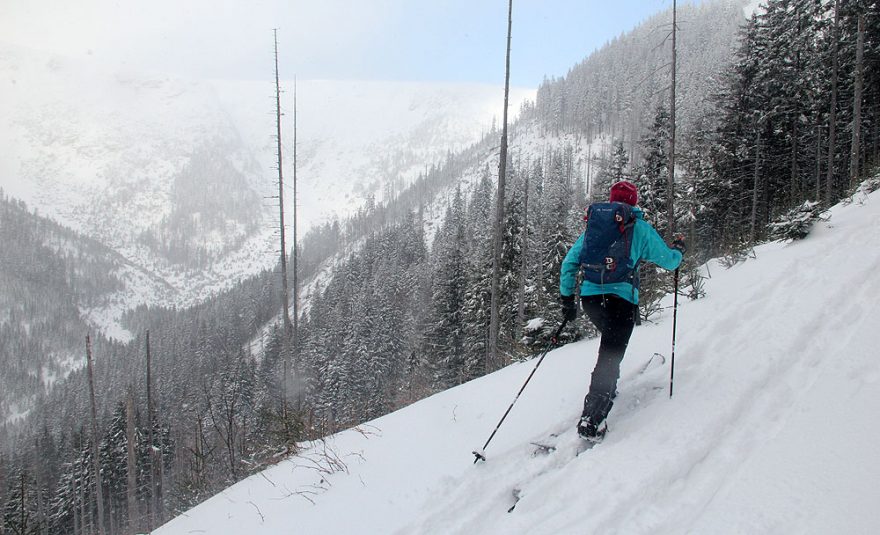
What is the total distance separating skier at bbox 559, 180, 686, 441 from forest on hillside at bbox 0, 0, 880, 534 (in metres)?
3.32

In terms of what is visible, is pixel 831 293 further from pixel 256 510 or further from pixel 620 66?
pixel 620 66

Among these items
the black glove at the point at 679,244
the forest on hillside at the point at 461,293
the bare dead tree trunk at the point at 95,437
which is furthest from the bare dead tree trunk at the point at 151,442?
the black glove at the point at 679,244

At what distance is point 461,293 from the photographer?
33.7m

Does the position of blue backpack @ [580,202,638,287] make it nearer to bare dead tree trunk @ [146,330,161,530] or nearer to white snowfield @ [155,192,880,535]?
white snowfield @ [155,192,880,535]

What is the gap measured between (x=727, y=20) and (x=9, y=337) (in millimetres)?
231910

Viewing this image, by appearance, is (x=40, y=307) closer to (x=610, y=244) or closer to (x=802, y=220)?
(x=610, y=244)

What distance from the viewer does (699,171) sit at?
89.5ft

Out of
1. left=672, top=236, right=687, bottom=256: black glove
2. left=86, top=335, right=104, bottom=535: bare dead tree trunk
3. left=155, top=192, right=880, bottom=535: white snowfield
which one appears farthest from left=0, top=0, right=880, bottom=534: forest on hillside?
left=672, top=236, right=687, bottom=256: black glove

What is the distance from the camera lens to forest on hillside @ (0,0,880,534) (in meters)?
16.1

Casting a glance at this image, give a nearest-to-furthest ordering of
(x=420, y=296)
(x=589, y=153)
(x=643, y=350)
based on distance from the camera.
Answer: (x=643, y=350)
(x=420, y=296)
(x=589, y=153)

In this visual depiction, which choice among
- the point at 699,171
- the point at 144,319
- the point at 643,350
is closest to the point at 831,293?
the point at 643,350

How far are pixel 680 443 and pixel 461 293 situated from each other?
3034cm

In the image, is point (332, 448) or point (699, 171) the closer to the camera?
point (332, 448)

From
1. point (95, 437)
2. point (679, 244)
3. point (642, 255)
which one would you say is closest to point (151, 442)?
point (95, 437)
